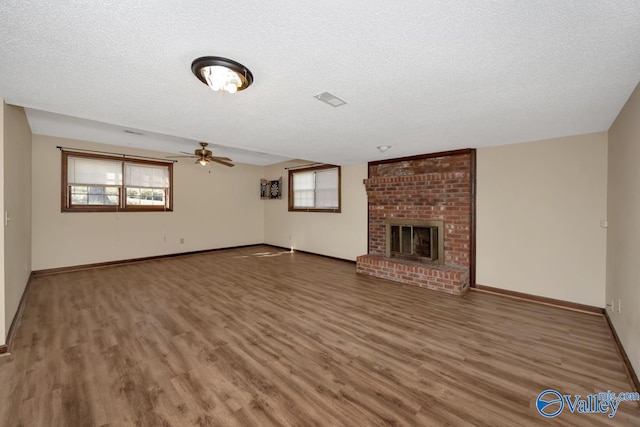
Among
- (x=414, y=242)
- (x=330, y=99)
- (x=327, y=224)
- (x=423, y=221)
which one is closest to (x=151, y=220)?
(x=327, y=224)

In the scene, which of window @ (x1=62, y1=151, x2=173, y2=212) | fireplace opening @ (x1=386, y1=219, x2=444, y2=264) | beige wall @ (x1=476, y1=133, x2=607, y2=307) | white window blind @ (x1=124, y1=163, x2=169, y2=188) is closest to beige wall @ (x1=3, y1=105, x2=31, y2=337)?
window @ (x1=62, y1=151, x2=173, y2=212)

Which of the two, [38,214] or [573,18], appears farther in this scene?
[38,214]

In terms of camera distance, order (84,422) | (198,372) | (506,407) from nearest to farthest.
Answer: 1. (84,422)
2. (506,407)
3. (198,372)

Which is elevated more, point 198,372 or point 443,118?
point 443,118

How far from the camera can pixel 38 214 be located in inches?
177

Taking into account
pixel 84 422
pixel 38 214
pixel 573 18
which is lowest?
pixel 84 422

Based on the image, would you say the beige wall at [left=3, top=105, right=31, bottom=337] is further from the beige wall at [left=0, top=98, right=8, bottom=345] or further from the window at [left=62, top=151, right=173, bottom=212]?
the window at [left=62, top=151, right=173, bottom=212]

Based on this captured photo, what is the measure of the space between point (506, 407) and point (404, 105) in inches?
92.2

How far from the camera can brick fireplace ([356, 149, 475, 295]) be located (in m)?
4.06

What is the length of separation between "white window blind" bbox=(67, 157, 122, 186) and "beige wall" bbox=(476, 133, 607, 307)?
6662mm

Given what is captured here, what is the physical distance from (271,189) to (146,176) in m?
3.02

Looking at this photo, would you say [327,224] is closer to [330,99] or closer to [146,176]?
[146,176]

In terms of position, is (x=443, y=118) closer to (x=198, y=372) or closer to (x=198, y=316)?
(x=198, y=372)

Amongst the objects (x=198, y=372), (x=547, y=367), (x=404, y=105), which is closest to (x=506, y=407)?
(x=547, y=367)
